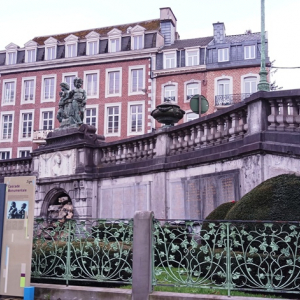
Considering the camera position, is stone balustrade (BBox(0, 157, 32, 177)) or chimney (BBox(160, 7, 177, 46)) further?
chimney (BBox(160, 7, 177, 46))

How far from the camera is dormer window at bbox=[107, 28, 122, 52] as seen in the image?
45.7 meters

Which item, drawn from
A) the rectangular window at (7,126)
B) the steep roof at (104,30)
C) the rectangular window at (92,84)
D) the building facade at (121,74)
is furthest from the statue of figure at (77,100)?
the rectangular window at (7,126)

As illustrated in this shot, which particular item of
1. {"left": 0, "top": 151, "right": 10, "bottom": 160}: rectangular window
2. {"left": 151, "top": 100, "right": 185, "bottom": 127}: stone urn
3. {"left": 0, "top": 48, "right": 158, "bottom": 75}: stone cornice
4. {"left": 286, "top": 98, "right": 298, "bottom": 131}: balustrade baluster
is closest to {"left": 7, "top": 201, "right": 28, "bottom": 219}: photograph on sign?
{"left": 286, "top": 98, "right": 298, "bottom": 131}: balustrade baluster

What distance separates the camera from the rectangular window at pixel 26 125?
156ft

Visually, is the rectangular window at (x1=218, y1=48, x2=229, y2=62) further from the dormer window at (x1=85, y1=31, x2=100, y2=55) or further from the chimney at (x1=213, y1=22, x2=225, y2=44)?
the dormer window at (x1=85, y1=31, x2=100, y2=55)

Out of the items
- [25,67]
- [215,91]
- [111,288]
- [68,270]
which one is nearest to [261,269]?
[111,288]

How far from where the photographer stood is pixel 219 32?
4512 centimetres

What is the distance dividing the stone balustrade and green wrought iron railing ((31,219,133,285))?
10368mm

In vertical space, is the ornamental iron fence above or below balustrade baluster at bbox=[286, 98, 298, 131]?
above

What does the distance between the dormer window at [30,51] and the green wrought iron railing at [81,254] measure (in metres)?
42.5

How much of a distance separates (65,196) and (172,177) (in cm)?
520

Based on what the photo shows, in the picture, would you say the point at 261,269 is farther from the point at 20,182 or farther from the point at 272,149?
the point at 20,182

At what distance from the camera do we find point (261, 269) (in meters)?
6.73

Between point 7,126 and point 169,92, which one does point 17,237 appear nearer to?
point 169,92
